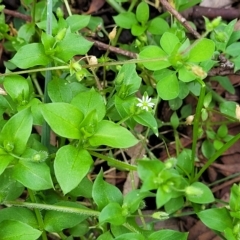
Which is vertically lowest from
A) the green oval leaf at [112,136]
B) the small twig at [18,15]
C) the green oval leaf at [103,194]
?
the green oval leaf at [103,194]

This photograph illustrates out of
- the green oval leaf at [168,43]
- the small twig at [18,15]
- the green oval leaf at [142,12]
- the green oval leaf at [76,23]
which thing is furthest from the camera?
the small twig at [18,15]

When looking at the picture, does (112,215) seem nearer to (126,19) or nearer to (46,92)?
(46,92)

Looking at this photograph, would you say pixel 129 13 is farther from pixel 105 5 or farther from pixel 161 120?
pixel 161 120

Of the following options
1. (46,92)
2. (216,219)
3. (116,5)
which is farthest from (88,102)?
(116,5)

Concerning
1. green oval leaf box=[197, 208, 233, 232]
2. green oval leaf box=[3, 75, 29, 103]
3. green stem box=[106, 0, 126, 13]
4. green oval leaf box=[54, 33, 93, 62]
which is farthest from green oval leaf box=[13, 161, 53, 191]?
green stem box=[106, 0, 126, 13]

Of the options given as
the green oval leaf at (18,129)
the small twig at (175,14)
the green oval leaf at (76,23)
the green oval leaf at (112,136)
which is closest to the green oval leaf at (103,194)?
the green oval leaf at (112,136)

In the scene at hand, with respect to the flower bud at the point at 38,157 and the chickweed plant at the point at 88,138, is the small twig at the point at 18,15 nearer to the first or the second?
the chickweed plant at the point at 88,138

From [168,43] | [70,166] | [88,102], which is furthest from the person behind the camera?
[168,43]
